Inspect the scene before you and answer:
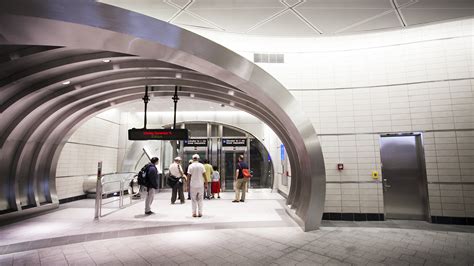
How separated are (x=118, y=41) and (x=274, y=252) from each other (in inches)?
150

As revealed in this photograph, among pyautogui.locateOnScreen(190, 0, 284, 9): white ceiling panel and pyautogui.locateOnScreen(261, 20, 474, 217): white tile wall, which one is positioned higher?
pyautogui.locateOnScreen(190, 0, 284, 9): white ceiling panel

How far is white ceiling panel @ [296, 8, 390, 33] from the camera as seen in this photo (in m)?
4.34

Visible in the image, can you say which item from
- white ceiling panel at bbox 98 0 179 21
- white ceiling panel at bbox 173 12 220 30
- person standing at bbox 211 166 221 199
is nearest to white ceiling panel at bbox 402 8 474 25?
white ceiling panel at bbox 173 12 220 30

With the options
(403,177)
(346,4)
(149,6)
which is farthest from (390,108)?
(149,6)

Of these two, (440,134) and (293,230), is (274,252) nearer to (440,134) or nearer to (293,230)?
(293,230)

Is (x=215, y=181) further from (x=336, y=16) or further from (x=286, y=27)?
(x=336, y=16)

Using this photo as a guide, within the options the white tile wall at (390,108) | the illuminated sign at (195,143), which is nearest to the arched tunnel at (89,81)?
the white tile wall at (390,108)

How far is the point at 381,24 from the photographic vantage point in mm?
4855

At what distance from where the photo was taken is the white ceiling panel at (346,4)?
158 inches

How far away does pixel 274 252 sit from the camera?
3.84m

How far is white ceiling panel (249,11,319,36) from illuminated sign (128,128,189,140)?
313cm

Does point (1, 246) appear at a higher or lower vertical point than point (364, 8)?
lower

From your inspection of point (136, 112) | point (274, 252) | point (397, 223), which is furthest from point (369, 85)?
point (136, 112)

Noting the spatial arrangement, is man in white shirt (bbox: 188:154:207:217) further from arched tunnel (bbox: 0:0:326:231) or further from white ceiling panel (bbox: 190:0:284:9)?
white ceiling panel (bbox: 190:0:284:9)
